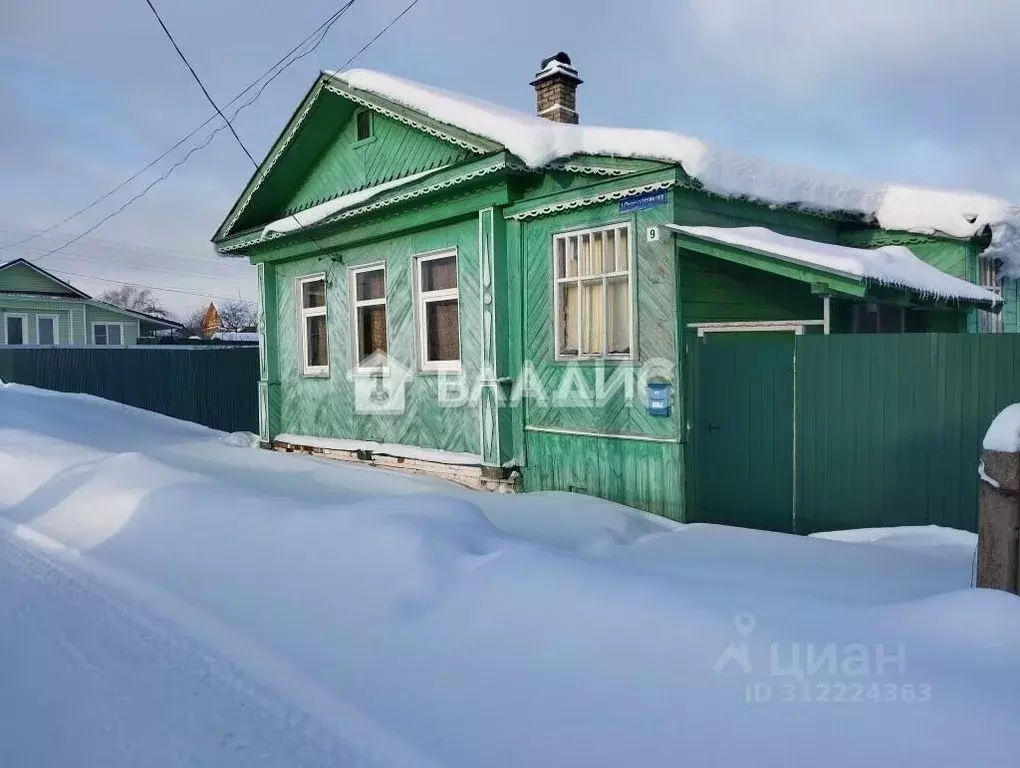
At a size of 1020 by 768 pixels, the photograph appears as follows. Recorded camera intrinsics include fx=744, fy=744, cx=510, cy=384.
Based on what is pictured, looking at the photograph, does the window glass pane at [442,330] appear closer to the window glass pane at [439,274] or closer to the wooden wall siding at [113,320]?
the window glass pane at [439,274]

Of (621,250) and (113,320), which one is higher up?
(113,320)

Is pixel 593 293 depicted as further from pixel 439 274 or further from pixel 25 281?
pixel 25 281

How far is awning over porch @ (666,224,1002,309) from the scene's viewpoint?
18.5 feet

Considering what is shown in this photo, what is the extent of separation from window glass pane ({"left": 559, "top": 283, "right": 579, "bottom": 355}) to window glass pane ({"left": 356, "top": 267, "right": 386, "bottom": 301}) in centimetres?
311

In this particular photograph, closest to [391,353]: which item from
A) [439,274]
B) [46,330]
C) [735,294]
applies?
[439,274]

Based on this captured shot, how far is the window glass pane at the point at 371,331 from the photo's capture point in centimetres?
1003

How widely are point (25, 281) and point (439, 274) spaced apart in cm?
2834

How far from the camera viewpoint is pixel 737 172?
690 centimetres

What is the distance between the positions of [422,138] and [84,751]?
7502 mm

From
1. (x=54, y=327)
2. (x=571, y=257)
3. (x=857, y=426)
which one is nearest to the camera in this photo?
(x=857, y=426)

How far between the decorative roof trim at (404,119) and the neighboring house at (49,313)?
81.9ft

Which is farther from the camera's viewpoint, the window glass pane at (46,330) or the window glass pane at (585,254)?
the window glass pane at (46,330)

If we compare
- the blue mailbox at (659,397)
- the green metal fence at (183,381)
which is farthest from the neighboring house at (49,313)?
the blue mailbox at (659,397)

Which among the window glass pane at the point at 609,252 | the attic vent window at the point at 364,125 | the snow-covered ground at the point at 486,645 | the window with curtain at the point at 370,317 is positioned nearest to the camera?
the snow-covered ground at the point at 486,645
